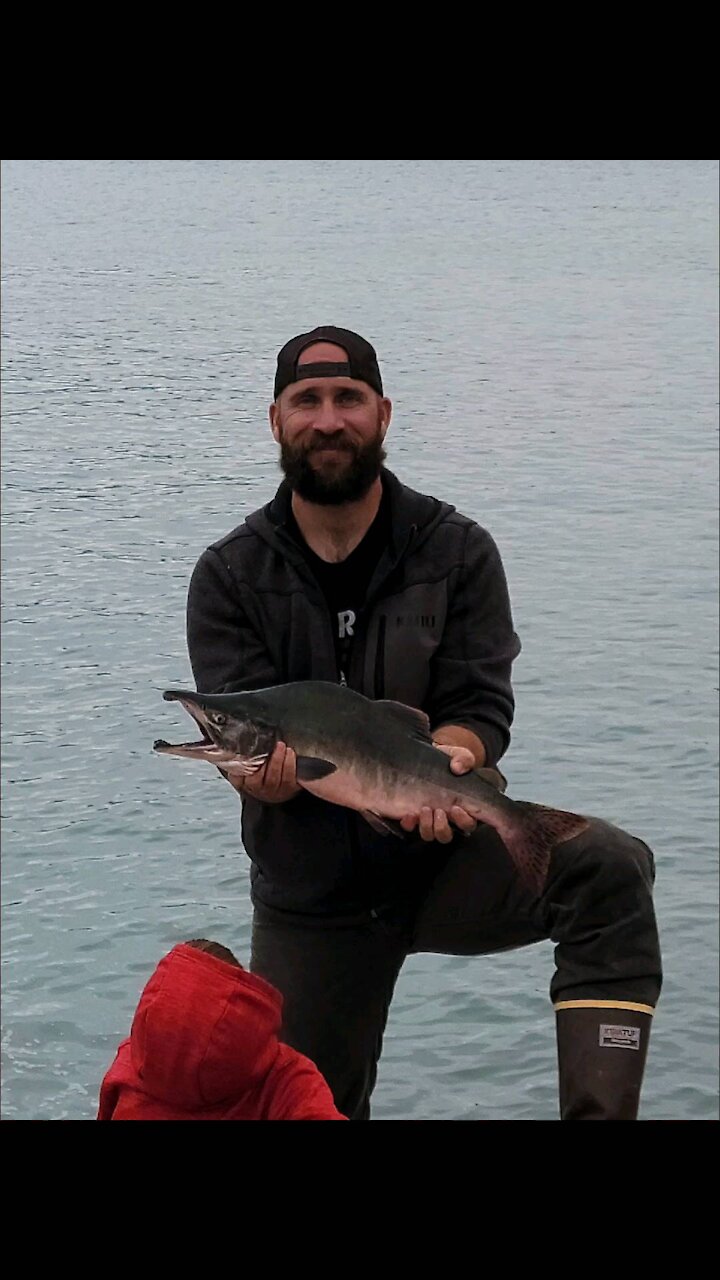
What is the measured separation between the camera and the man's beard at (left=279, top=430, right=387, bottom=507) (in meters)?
4.97

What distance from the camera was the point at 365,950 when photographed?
5184 mm

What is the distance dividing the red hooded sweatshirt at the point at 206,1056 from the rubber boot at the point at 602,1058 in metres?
0.68

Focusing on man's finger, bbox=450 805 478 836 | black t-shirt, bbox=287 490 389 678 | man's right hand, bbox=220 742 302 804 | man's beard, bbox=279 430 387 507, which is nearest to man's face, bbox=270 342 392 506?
man's beard, bbox=279 430 387 507

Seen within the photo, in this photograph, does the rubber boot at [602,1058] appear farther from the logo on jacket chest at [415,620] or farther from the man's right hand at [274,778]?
the logo on jacket chest at [415,620]

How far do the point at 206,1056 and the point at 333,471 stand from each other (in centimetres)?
169

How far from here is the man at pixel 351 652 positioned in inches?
196

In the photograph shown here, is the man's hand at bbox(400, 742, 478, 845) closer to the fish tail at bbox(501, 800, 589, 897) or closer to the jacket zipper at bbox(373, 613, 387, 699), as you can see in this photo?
the fish tail at bbox(501, 800, 589, 897)

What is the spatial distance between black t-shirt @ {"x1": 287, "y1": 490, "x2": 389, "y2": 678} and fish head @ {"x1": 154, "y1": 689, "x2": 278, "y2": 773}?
48 centimetres

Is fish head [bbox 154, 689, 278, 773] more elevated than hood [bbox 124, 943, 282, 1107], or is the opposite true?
fish head [bbox 154, 689, 278, 773]

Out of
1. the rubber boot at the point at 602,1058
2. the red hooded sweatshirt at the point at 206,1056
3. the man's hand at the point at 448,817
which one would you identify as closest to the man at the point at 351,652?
the man's hand at the point at 448,817

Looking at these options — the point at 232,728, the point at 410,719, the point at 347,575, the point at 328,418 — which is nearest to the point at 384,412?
the point at 328,418

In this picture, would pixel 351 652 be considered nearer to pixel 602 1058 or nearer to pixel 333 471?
pixel 333 471
